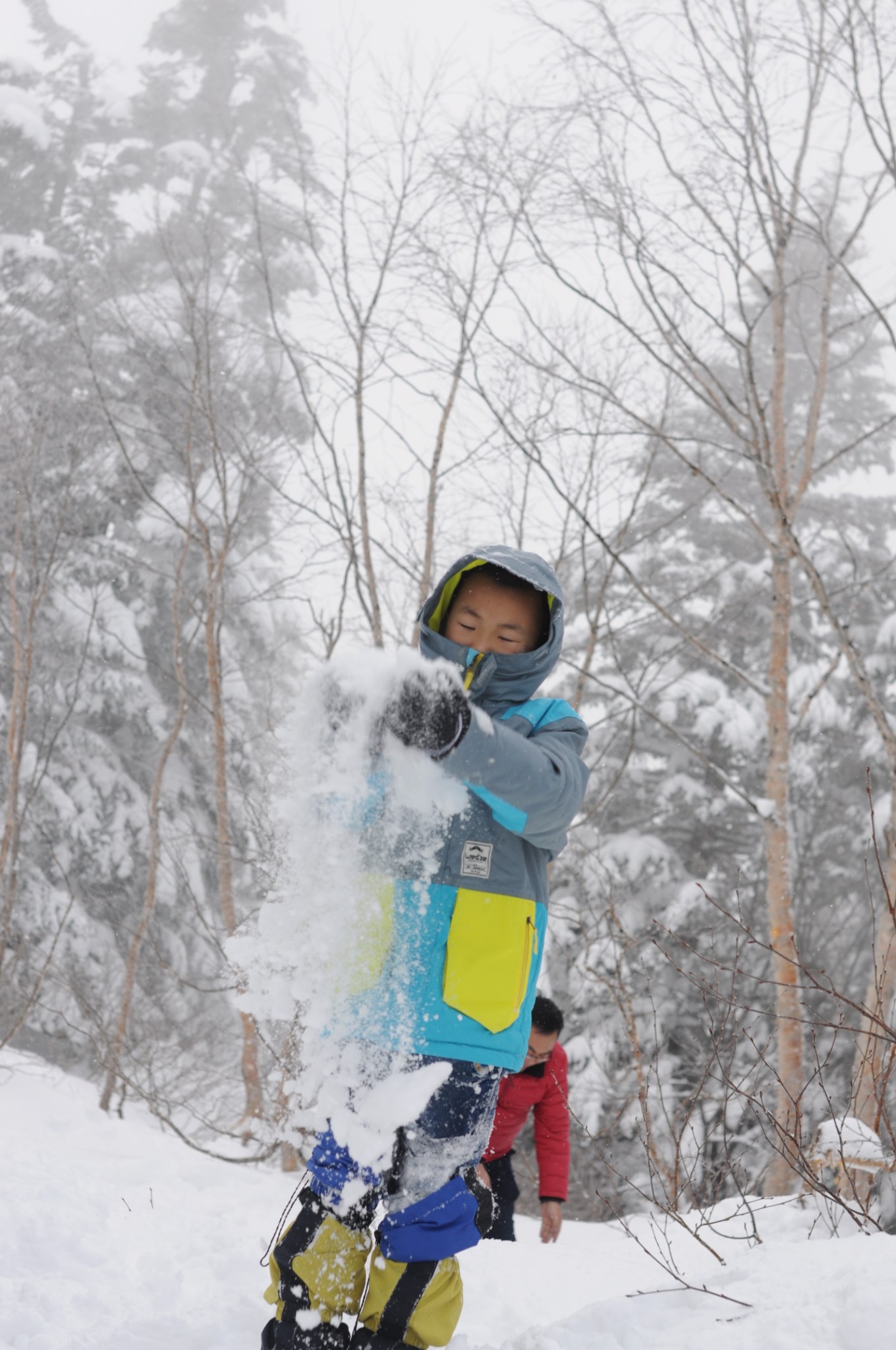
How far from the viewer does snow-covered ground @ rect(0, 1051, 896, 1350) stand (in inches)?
56.8

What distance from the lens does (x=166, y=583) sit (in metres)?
11.7

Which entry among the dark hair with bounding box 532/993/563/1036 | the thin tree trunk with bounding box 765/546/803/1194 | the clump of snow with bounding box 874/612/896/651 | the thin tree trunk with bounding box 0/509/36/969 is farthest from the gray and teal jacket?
the clump of snow with bounding box 874/612/896/651

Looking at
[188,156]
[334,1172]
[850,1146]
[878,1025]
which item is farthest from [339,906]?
[188,156]

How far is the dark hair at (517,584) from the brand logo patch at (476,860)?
0.39 metres

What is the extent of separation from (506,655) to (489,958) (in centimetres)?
52

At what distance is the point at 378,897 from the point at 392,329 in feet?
12.8

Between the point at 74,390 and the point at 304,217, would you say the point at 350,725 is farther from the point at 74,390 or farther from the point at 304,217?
the point at 74,390

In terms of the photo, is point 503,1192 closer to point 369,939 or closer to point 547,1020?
point 547,1020

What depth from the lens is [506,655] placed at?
5.10 feet

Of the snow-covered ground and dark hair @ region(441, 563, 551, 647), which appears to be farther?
dark hair @ region(441, 563, 551, 647)

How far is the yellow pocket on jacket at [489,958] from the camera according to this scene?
4.61 ft

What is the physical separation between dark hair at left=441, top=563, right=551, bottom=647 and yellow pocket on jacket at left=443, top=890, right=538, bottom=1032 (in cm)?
49

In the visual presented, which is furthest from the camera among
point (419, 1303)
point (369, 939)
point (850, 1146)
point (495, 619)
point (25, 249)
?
point (25, 249)

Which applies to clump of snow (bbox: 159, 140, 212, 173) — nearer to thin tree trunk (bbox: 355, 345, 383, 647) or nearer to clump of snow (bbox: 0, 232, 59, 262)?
clump of snow (bbox: 0, 232, 59, 262)
